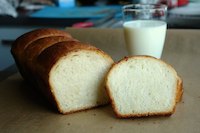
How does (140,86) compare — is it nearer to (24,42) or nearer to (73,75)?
(73,75)

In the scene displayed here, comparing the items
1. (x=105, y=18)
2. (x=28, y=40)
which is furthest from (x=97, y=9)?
(x=28, y=40)

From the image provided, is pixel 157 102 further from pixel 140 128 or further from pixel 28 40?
pixel 28 40

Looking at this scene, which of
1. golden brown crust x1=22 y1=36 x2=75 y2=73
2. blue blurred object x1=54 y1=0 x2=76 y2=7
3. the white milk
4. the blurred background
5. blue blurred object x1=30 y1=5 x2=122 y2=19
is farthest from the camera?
blue blurred object x1=54 y1=0 x2=76 y2=7

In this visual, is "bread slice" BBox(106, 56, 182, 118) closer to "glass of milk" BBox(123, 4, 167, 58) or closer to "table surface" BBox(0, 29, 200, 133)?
"table surface" BBox(0, 29, 200, 133)

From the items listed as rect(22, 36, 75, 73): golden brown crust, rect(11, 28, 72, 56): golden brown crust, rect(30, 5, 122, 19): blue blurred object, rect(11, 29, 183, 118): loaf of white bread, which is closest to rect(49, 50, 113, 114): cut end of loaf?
rect(11, 29, 183, 118): loaf of white bread

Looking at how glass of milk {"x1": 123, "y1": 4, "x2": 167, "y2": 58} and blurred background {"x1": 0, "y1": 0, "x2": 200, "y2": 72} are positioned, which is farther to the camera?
blurred background {"x1": 0, "y1": 0, "x2": 200, "y2": 72}

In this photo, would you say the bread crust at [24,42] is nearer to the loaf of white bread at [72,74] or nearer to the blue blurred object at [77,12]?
the loaf of white bread at [72,74]
